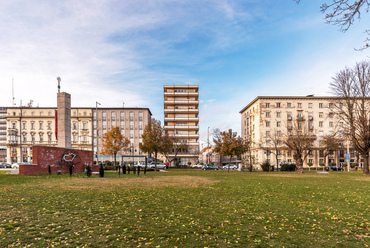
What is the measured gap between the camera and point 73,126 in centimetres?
9838

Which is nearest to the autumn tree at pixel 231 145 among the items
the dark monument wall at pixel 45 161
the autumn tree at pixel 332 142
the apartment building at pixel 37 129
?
the autumn tree at pixel 332 142

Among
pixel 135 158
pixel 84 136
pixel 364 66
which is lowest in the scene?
pixel 135 158

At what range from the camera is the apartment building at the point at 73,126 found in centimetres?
9812

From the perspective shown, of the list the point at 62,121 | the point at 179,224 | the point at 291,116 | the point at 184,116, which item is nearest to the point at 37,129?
the point at 184,116

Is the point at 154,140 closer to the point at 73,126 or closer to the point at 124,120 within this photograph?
the point at 124,120

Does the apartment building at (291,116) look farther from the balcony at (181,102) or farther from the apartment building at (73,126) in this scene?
the apartment building at (73,126)

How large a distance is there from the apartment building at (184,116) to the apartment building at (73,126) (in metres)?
14.8

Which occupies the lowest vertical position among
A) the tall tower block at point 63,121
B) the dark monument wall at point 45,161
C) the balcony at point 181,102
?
the dark monument wall at point 45,161

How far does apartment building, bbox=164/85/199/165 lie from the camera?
86.5 m

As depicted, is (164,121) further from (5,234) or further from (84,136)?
(5,234)

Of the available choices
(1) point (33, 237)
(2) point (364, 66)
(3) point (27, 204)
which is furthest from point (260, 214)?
(2) point (364, 66)

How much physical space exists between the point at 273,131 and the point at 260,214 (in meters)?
84.5

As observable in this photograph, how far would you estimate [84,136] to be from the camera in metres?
98.6

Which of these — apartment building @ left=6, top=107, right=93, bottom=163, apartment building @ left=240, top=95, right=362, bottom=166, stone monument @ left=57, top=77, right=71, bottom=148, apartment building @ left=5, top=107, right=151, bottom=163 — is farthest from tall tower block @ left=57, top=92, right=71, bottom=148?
apartment building @ left=240, top=95, right=362, bottom=166
